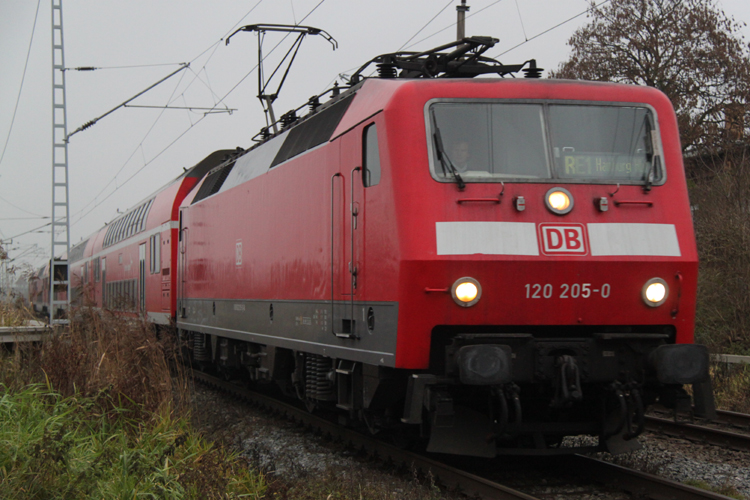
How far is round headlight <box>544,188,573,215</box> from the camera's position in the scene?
19.8 ft

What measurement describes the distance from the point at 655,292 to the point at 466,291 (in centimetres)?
147

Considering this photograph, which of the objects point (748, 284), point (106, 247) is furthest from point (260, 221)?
point (106, 247)

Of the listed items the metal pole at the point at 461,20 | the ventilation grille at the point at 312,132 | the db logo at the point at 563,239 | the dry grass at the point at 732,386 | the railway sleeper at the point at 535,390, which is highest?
the metal pole at the point at 461,20

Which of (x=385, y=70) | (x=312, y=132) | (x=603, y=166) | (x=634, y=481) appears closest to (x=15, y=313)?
(x=312, y=132)

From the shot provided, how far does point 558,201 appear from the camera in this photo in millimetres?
6062

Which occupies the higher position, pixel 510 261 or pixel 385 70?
pixel 385 70

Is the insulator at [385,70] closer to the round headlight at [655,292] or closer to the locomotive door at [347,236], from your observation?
the locomotive door at [347,236]

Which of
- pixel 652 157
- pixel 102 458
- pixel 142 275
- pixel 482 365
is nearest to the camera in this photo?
pixel 482 365

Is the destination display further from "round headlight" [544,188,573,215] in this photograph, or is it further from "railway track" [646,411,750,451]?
"railway track" [646,411,750,451]

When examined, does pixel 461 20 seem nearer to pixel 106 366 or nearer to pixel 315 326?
pixel 315 326

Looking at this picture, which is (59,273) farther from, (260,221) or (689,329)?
(689,329)

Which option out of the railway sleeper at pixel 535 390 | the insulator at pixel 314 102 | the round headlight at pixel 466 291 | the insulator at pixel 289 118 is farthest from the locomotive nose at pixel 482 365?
the insulator at pixel 289 118

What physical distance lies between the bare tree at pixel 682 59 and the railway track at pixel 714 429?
14.3m

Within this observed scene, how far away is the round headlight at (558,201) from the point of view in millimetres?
6036
